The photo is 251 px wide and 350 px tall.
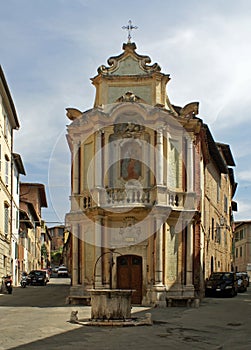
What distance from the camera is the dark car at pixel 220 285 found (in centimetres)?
3894

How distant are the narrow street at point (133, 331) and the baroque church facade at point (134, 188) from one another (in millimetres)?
2837

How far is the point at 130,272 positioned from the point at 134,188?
4.14 meters

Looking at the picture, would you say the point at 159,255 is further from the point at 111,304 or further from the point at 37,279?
the point at 37,279

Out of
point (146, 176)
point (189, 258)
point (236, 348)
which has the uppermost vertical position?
point (146, 176)

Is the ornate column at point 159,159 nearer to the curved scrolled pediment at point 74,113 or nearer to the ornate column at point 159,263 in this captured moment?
the ornate column at point 159,263

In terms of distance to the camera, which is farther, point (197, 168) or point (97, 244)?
point (197, 168)

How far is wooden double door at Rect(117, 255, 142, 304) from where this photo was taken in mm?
31281

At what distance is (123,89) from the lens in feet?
107

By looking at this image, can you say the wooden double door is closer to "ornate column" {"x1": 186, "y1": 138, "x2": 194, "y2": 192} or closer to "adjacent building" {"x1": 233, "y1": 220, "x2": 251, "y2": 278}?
"ornate column" {"x1": 186, "y1": 138, "x2": 194, "y2": 192}

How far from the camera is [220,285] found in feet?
128

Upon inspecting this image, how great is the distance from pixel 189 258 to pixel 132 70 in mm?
9921

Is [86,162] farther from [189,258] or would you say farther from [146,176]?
[189,258]

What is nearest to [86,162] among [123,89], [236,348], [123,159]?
[123,159]

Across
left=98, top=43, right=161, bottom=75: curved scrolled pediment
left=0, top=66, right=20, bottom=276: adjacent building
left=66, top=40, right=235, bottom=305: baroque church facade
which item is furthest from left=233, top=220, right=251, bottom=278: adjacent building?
left=98, top=43, right=161, bottom=75: curved scrolled pediment
